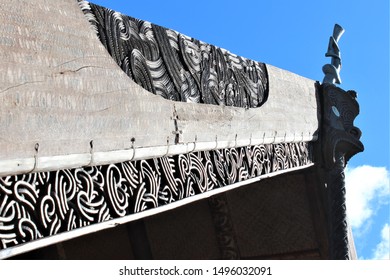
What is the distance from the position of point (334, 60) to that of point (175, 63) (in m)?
2.73

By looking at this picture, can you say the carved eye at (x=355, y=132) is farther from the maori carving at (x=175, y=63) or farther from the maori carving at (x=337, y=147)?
the maori carving at (x=175, y=63)

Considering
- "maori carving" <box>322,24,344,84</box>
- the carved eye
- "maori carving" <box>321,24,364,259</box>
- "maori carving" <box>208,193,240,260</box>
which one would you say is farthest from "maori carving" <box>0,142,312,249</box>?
"maori carving" <box>208,193,240,260</box>

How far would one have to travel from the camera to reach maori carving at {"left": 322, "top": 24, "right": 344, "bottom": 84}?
5371 mm

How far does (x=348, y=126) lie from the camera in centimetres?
517

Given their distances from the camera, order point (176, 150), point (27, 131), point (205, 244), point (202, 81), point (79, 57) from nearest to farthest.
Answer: point (27, 131), point (79, 57), point (176, 150), point (202, 81), point (205, 244)

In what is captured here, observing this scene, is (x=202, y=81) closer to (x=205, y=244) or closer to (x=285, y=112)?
(x=285, y=112)

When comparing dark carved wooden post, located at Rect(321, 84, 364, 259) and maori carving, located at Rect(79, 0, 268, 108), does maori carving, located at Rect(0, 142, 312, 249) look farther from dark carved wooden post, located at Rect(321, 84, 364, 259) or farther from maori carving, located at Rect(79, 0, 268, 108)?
dark carved wooden post, located at Rect(321, 84, 364, 259)

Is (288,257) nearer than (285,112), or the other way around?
(285,112)

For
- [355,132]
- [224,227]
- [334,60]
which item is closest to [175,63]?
[355,132]

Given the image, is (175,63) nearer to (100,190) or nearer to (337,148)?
(100,190)

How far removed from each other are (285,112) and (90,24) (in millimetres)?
2100

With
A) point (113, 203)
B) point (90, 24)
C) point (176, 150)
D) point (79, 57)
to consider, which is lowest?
point (113, 203)

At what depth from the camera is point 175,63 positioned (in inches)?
122
